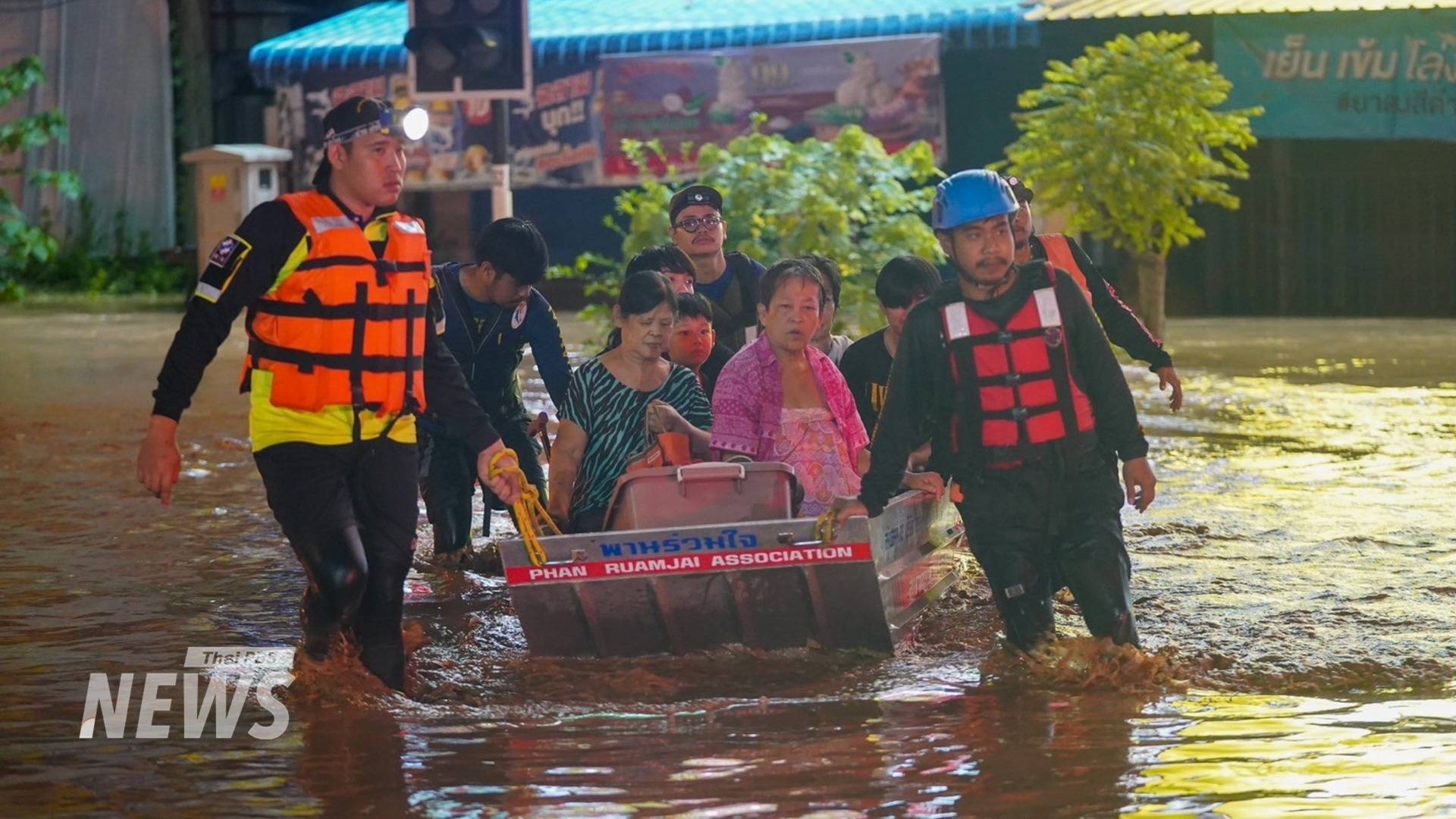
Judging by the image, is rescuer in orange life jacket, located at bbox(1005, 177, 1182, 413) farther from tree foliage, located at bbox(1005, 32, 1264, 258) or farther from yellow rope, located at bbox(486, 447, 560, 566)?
tree foliage, located at bbox(1005, 32, 1264, 258)

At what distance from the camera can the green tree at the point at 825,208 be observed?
45.5 feet

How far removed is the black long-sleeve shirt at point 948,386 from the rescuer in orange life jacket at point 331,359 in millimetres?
1455

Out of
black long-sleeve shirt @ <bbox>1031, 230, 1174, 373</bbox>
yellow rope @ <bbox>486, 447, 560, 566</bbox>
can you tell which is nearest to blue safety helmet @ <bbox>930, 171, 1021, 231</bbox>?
yellow rope @ <bbox>486, 447, 560, 566</bbox>

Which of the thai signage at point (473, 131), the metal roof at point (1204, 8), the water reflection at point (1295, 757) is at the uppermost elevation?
the metal roof at point (1204, 8)

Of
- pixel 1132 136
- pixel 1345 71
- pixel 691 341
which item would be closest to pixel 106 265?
pixel 1132 136

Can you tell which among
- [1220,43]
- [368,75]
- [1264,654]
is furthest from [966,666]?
[368,75]

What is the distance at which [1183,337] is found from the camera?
2011 centimetres

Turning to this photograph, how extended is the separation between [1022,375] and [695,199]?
116 inches

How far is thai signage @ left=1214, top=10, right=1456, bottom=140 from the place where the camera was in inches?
803

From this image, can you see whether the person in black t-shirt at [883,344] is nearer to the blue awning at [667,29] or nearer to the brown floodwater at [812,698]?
the brown floodwater at [812,698]

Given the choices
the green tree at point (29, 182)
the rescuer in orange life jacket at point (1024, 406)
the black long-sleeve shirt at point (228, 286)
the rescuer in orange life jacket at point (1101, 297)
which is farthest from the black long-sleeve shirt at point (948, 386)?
the green tree at point (29, 182)

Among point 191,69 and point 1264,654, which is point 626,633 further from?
point 191,69

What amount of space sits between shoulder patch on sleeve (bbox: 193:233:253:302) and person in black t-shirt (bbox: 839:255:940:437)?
3.10 metres

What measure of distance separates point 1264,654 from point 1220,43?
1539cm
